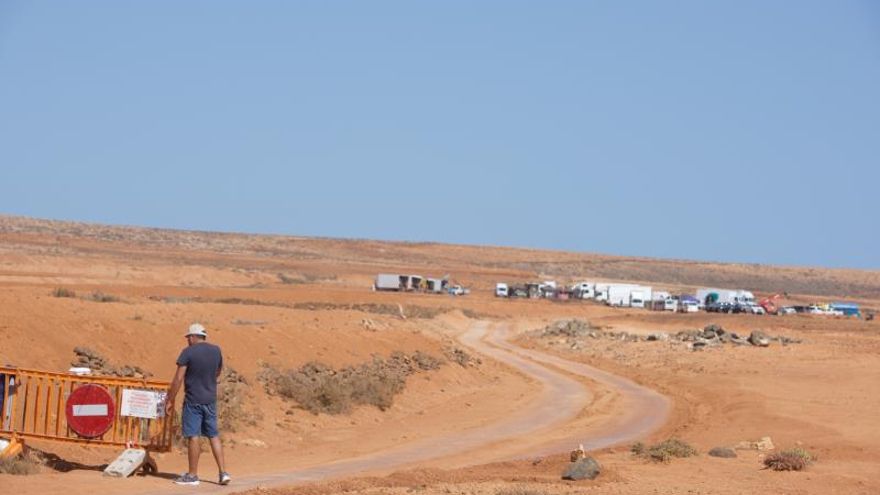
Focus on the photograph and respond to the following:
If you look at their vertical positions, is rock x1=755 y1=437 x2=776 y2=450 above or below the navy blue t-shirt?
below

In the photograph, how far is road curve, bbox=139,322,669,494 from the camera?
17219 millimetres

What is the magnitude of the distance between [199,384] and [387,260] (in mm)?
163546

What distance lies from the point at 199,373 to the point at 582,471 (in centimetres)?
510

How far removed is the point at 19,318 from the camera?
67.3 ft

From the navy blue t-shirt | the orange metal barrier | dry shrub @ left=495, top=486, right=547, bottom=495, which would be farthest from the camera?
the orange metal barrier

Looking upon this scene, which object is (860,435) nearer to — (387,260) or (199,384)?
(199,384)

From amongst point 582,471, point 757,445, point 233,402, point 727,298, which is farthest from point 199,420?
point 727,298

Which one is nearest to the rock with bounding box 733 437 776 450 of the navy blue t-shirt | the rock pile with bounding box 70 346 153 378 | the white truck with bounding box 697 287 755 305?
the navy blue t-shirt

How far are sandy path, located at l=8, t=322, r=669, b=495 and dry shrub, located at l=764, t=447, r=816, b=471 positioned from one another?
3557 mm

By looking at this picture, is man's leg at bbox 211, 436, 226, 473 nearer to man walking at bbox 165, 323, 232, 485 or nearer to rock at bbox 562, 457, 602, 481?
man walking at bbox 165, 323, 232, 485

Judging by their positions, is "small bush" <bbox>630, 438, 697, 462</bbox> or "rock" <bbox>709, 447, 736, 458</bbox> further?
"rock" <bbox>709, 447, 736, 458</bbox>

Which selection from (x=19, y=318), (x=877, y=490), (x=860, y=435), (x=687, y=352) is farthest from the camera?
(x=687, y=352)

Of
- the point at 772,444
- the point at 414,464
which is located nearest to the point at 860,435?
the point at 772,444

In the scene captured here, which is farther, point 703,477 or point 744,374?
point 744,374
